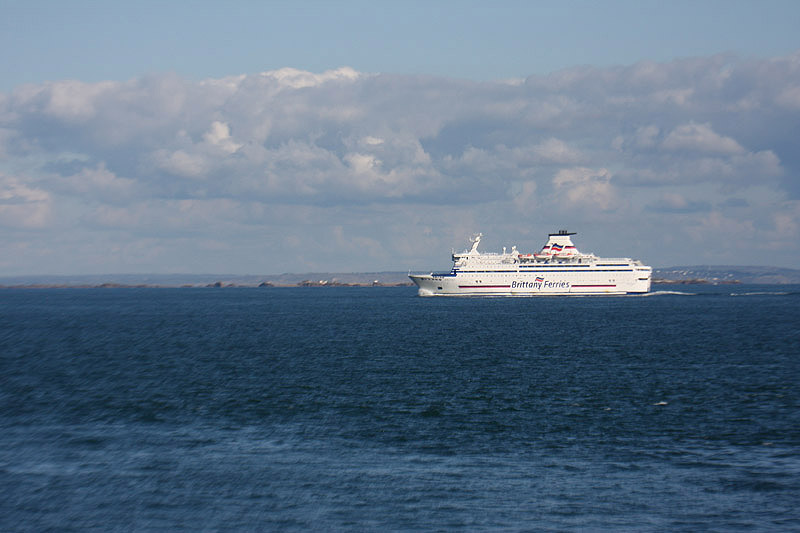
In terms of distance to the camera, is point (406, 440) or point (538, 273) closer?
point (406, 440)

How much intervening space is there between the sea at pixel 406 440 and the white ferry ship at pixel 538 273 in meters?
102

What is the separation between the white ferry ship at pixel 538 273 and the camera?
170 meters

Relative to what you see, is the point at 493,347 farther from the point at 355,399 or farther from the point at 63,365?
the point at 63,365

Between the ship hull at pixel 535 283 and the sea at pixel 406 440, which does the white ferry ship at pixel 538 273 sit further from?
the sea at pixel 406 440

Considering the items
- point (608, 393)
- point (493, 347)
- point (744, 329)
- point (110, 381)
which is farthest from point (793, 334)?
point (110, 381)

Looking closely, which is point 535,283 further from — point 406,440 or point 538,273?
point 406,440

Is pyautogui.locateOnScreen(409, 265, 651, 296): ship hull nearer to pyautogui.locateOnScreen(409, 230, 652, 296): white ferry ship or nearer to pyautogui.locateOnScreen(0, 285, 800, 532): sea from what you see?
pyautogui.locateOnScreen(409, 230, 652, 296): white ferry ship

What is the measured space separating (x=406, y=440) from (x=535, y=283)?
474 feet

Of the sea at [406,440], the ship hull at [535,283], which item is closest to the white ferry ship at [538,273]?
the ship hull at [535,283]

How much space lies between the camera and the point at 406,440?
30.9 m

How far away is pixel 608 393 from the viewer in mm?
42500

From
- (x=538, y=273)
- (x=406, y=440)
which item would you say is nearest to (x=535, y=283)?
(x=538, y=273)

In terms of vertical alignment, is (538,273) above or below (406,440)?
above

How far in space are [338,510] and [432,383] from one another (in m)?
25.1
